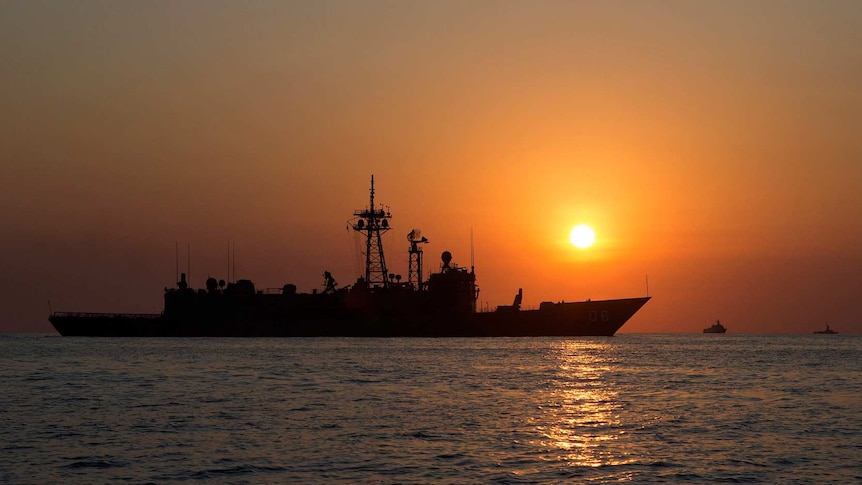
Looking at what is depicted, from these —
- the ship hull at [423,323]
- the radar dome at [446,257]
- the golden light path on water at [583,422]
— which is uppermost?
the radar dome at [446,257]

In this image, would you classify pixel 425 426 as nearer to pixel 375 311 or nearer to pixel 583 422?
pixel 583 422

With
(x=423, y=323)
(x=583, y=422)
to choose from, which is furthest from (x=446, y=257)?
(x=583, y=422)

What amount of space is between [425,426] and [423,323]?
77550mm

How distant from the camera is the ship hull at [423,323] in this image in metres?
106

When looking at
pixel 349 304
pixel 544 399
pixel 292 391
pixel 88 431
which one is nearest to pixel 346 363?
pixel 292 391

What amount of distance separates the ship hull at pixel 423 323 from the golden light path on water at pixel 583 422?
182 feet

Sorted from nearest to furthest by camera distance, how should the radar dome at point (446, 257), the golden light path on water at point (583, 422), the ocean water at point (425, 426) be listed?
the ocean water at point (425, 426), the golden light path on water at point (583, 422), the radar dome at point (446, 257)

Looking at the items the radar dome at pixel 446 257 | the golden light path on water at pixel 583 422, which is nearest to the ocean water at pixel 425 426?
the golden light path on water at pixel 583 422

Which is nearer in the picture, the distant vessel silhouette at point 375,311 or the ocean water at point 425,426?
the ocean water at point 425,426

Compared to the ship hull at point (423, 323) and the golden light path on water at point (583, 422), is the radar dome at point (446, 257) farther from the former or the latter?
the golden light path on water at point (583, 422)

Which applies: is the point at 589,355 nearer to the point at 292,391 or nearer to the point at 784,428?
the point at 292,391

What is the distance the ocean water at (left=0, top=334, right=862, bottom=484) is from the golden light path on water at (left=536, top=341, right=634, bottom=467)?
8cm

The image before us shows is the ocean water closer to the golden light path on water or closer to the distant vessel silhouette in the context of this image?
the golden light path on water

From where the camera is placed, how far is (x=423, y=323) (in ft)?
346
